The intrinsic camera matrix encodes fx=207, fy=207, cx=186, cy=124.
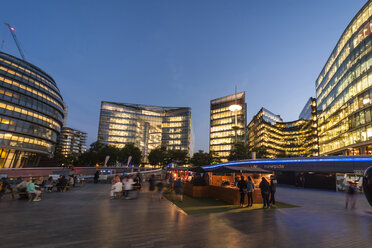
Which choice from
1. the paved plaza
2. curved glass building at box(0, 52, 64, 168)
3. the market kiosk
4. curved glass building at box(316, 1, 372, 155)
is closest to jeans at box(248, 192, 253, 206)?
the market kiosk

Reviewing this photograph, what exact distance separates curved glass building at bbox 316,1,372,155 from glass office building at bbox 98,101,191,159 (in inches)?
3076

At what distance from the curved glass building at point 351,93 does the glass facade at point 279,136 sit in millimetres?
57826

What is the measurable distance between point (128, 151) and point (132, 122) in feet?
146

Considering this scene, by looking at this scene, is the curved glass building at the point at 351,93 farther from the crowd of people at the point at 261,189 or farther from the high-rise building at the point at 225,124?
the high-rise building at the point at 225,124

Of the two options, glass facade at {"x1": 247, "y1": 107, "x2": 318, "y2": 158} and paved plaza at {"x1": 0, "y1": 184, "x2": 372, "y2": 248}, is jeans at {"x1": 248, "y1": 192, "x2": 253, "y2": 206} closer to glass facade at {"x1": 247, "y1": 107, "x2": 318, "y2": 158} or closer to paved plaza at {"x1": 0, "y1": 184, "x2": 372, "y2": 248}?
paved plaza at {"x1": 0, "y1": 184, "x2": 372, "y2": 248}

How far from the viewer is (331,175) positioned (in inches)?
1176

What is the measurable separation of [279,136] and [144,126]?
291ft

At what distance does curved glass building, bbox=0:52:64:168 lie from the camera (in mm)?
48438

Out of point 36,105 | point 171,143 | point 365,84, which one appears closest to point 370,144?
point 365,84

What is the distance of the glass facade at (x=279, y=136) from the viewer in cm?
11556

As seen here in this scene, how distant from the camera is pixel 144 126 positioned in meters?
131

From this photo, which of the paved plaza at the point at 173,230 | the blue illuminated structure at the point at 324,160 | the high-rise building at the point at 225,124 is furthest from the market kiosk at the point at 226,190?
the high-rise building at the point at 225,124

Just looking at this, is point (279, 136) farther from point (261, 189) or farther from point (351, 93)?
point (261, 189)

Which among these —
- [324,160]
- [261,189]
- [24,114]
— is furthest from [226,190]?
[24,114]
